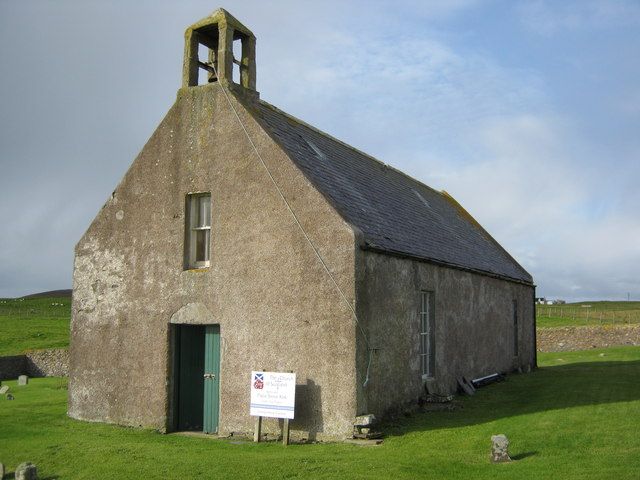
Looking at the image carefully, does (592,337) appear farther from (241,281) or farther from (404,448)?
(241,281)

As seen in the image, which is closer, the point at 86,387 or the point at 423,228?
the point at 86,387

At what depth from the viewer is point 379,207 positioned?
620 inches

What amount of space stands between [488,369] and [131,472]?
1305cm

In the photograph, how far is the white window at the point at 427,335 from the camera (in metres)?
15.3

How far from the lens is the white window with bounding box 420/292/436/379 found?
15305 mm

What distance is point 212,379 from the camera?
13.2m

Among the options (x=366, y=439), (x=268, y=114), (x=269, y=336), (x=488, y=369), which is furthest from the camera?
(x=488, y=369)

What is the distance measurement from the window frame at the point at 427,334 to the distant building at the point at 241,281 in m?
0.05

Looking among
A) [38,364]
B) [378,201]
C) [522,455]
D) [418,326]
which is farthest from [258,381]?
[38,364]

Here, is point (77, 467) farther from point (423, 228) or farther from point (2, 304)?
point (2, 304)

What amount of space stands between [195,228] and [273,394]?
4.25m

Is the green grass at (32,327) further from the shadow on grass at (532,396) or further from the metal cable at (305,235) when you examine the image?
the shadow on grass at (532,396)

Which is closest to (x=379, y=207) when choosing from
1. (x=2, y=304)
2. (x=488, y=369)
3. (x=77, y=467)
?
(x=488, y=369)

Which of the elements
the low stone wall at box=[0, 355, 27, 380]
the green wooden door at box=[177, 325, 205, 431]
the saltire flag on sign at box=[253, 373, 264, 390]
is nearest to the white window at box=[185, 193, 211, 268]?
the green wooden door at box=[177, 325, 205, 431]
